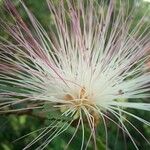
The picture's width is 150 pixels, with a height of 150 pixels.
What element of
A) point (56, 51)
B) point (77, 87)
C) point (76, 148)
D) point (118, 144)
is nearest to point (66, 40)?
point (56, 51)

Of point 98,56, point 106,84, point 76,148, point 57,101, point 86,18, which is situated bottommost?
point 76,148

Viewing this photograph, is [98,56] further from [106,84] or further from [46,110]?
[46,110]

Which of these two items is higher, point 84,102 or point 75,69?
point 75,69

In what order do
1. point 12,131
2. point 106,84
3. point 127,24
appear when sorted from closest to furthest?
point 106,84
point 127,24
point 12,131

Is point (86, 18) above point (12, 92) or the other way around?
above

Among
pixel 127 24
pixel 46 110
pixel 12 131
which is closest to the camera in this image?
pixel 46 110

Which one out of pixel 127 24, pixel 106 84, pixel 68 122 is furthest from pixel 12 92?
pixel 127 24

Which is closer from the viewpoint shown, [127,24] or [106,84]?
[106,84]
